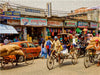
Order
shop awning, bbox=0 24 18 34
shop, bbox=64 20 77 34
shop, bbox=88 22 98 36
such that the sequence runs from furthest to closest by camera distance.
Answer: shop, bbox=88 22 98 36, shop, bbox=64 20 77 34, shop awning, bbox=0 24 18 34

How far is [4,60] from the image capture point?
7.98 meters

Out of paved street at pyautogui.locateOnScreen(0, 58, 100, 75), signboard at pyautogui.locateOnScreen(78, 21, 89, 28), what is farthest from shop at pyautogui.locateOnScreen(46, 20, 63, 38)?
paved street at pyautogui.locateOnScreen(0, 58, 100, 75)

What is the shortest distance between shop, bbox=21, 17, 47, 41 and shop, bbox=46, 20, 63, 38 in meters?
0.97

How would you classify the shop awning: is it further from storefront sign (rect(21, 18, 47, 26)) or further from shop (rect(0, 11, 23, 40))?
storefront sign (rect(21, 18, 47, 26))

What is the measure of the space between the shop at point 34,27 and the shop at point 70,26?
5232 millimetres

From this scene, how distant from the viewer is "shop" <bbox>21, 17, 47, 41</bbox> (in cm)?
1883

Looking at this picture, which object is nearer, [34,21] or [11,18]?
[11,18]

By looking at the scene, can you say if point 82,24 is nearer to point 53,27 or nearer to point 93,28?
point 93,28

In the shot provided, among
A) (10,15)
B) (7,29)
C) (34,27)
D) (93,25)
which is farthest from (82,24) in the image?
(7,29)

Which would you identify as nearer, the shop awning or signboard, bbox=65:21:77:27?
the shop awning

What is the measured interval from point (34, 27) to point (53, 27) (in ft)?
11.6

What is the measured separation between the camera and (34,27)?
70.1 ft

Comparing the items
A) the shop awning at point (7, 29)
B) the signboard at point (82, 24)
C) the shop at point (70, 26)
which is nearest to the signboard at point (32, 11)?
the shop awning at point (7, 29)

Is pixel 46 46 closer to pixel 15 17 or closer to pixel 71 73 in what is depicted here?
pixel 71 73
